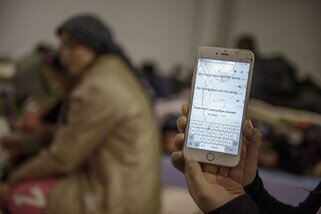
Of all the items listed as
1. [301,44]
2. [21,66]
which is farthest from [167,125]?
[301,44]

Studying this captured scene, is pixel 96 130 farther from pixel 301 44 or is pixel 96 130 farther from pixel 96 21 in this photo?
pixel 301 44

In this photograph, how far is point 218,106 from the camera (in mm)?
666

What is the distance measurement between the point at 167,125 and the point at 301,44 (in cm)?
262

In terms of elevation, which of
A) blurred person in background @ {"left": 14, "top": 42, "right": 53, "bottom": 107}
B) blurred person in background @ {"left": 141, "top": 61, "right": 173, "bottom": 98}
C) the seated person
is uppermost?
the seated person

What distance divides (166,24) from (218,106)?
4.51 meters

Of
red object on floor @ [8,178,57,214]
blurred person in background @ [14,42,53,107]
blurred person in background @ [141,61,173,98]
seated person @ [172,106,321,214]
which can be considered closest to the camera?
seated person @ [172,106,321,214]

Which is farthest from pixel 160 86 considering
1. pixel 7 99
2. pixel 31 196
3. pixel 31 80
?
pixel 31 196

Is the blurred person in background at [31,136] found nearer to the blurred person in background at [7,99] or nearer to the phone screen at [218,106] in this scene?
the blurred person in background at [7,99]

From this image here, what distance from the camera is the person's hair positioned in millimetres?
1640

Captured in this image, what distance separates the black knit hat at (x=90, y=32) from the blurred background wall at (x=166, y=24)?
2.72m

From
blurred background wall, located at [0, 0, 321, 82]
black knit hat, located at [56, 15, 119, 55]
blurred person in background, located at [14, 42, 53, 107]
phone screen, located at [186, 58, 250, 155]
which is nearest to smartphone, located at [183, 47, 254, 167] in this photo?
phone screen, located at [186, 58, 250, 155]

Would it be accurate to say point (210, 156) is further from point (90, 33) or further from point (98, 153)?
point (90, 33)

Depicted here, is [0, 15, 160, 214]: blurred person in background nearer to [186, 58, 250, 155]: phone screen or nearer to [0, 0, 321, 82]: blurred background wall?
[186, 58, 250, 155]: phone screen

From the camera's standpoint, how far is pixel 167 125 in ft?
8.50
